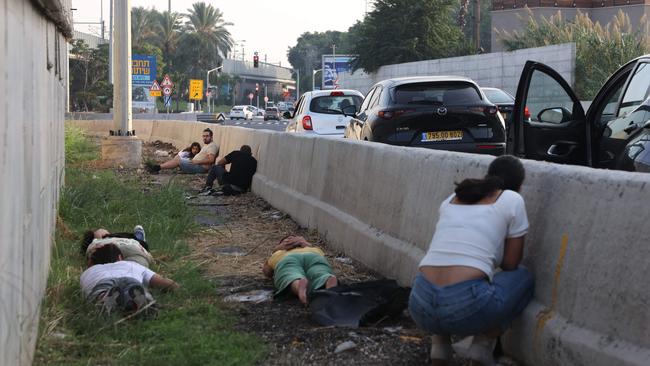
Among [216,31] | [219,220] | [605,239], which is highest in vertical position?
[216,31]

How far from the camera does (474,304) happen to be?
4.58 metres

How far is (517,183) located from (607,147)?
3.15 meters

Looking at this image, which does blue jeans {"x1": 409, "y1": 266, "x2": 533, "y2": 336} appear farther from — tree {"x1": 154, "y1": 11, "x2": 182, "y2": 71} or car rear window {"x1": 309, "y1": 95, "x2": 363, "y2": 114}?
tree {"x1": 154, "y1": 11, "x2": 182, "y2": 71}

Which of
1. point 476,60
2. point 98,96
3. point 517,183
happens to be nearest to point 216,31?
point 98,96

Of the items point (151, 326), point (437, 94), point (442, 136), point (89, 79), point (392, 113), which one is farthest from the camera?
point (89, 79)

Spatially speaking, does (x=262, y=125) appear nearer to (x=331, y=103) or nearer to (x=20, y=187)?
(x=331, y=103)

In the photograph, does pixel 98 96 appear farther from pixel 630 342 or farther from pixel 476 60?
pixel 630 342

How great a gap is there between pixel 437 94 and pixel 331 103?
6660mm

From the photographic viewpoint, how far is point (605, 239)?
14.0 ft

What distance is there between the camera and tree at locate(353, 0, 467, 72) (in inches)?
2114

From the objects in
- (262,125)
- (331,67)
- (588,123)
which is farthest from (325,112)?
(331,67)

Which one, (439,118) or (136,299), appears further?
(439,118)

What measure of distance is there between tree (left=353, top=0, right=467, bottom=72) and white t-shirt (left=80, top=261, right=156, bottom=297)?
4788 cm

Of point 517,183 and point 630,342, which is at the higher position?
point 517,183
